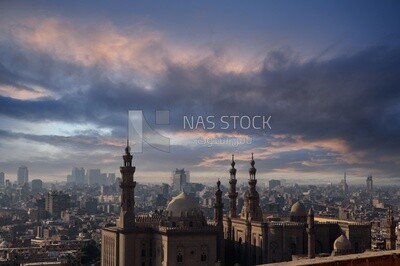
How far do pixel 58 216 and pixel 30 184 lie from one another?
2061cm

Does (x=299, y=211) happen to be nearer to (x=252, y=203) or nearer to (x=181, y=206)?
(x=252, y=203)

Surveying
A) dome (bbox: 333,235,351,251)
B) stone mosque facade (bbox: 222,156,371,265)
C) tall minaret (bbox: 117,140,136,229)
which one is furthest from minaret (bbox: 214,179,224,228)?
dome (bbox: 333,235,351,251)

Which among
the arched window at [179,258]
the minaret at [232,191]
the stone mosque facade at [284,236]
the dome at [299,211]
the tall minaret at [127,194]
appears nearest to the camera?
the arched window at [179,258]

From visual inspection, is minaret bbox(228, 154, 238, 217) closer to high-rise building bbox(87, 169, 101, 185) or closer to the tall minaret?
the tall minaret

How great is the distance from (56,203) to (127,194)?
41.3 m

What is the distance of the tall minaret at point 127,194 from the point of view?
1648 cm

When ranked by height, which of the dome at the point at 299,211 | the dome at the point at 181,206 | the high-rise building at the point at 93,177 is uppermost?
the high-rise building at the point at 93,177

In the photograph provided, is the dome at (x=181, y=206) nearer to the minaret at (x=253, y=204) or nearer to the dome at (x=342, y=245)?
the minaret at (x=253, y=204)

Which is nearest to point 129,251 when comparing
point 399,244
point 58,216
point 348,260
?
point 399,244

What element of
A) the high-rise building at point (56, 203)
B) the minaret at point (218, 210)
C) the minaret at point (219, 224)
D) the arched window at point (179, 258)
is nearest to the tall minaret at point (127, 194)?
the arched window at point (179, 258)

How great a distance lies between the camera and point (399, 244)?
67.9ft

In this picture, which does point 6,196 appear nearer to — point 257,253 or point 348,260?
point 257,253

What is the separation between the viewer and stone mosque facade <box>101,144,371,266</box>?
15.7m

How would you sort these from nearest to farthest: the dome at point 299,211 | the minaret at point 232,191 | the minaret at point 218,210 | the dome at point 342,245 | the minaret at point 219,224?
the dome at point 342,245 → the minaret at point 219,224 → the minaret at point 218,210 → the dome at point 299,211 → the minaret at point 232,191
